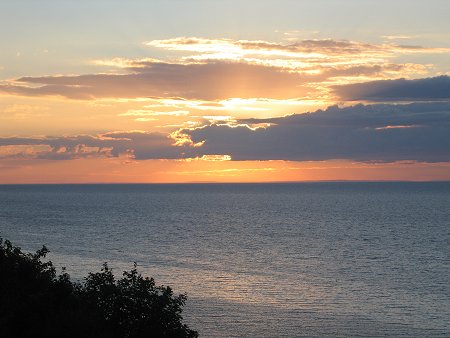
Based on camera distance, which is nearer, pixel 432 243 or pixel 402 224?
pixel 432 243

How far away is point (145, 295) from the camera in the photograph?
36812 mm

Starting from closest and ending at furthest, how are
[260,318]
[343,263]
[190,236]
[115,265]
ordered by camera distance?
1. [260,318]
2. [115,265]
3. [343,263]
4. [190,236]

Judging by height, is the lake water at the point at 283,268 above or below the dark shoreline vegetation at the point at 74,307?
below

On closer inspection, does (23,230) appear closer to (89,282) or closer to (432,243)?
(432,243)

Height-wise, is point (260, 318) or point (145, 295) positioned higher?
point (145, 295)

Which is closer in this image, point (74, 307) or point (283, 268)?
point (74, 307)

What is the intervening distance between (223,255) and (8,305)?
77968 mm

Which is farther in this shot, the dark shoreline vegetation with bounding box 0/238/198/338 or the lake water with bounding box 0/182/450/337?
the lake water with bounding box 0/182/450/337

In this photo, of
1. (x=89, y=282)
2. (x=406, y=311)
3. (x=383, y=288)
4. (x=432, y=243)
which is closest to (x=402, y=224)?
(x=432, y=243)

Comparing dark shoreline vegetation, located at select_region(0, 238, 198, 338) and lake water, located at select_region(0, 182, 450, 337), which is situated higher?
dark shoreline vegetation, located at select_region(0, 238, 198, 338)

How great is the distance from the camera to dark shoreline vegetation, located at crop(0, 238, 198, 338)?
31.9 m

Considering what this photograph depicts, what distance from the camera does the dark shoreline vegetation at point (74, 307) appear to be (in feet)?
105

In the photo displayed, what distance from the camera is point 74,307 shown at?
3441 cm

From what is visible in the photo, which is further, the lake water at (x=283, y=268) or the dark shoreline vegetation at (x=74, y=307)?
the lake water at (x=283, y=268)
